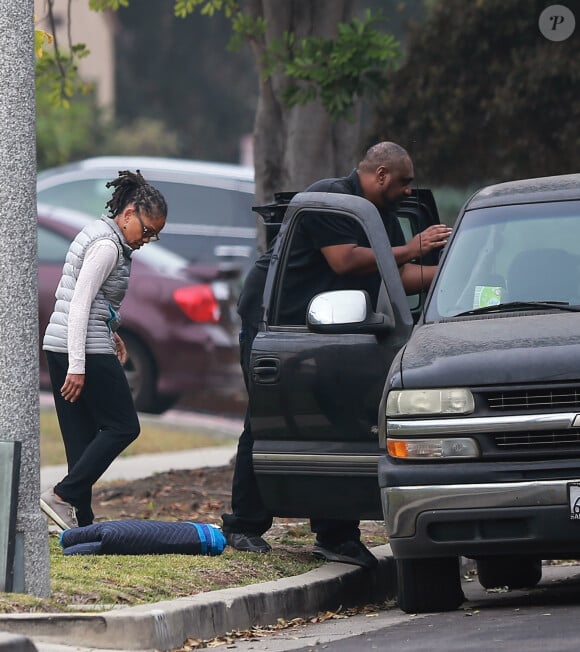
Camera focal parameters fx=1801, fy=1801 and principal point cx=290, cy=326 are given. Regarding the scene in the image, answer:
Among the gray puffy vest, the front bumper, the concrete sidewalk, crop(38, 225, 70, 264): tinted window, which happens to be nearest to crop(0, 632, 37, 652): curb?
the concrete sidewalk

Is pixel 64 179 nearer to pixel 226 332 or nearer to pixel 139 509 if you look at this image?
pixel 226 332

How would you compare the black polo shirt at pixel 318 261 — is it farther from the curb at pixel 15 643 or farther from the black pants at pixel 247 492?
the curb at pixel 15 643

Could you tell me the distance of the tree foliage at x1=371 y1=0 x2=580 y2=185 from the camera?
1744 cm

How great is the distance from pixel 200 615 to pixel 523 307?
6.04 feet

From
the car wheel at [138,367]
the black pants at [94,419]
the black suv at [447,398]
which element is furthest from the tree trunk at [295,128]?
the car wheel at [138,367]

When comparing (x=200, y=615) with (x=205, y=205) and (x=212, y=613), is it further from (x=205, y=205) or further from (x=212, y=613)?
(x=205, y=205)

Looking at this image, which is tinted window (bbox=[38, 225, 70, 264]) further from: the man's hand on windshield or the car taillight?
the man's hand on windshield

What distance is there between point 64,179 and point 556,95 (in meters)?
7.34

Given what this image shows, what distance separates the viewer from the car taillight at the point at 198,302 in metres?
18.2

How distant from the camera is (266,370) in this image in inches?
320

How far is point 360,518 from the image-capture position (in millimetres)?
7934

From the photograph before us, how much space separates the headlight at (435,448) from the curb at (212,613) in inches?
36.9

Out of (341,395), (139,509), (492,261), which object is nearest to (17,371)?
(341,395)

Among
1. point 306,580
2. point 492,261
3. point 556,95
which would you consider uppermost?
point 556,95
